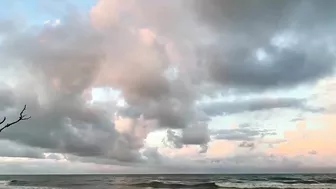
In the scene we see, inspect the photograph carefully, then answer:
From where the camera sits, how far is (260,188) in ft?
145

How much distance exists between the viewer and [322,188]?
41.4 meters

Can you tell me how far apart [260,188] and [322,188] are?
7084 mm

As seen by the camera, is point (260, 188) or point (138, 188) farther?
point (138, 188)

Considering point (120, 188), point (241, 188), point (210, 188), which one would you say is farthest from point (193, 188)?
point (120, 188)

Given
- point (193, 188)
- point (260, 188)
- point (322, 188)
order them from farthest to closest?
1. point (193, 188)
2. point (260, 188)
3. point (322, 188)

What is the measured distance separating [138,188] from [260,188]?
1580 centimetres

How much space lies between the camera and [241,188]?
4441cm

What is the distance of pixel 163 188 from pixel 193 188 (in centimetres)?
409

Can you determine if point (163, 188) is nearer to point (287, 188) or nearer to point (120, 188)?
point (120, 188)

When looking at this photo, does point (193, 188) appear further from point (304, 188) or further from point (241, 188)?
point (304, 188)

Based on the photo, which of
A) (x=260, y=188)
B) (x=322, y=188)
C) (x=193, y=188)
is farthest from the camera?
(x=193, y=188)

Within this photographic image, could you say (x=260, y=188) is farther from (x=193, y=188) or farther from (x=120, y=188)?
(x=120, y=188)

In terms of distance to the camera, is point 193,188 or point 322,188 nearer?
point 322,188

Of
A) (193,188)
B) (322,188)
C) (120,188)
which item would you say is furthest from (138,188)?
(322,188)
